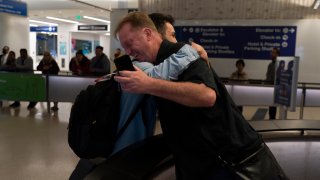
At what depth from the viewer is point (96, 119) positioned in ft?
5.63

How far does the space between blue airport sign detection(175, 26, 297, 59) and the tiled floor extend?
2.34 meters

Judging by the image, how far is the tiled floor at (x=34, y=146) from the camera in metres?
4.66

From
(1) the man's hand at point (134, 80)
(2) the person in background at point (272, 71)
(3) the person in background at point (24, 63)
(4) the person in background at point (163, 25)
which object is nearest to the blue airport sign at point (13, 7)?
(3) the person in background at point (24, 63)

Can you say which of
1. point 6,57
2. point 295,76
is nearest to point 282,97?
point 295,76

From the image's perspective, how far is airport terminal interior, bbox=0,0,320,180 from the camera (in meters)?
4.61

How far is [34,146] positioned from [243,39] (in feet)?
24.2

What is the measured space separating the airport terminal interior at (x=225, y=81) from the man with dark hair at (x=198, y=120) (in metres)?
1.75

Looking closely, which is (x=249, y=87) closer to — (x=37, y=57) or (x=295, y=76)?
(x=295, y=76)

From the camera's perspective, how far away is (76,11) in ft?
66.1

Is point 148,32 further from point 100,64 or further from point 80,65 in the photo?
point 80,65

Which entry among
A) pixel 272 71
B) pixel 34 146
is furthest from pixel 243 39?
pixel 34 146

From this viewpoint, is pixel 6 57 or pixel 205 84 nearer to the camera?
pixel 205 84

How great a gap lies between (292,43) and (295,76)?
5118 mm

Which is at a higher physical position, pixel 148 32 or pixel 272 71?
pixel 148 32
